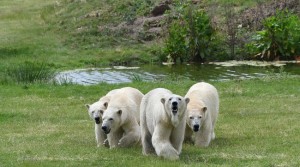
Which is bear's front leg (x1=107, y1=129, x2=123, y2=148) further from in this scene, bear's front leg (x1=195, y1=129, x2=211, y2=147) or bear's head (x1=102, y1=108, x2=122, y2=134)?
bear's front leg (x1=195, y1=129, x2=211, y2=147)

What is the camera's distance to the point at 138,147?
14.6 meters

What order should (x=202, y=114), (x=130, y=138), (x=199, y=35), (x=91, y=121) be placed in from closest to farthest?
(x=202, y=114)
(x=130, y=138)
(x=91, y=121)
(x=199, y=35)

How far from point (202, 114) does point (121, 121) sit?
5.25ft

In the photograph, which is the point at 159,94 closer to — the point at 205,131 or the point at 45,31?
the point at 205,131

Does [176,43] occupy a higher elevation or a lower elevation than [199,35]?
lower

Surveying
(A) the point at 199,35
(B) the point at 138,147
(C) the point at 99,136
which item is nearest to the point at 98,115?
(C) the point at 99,136

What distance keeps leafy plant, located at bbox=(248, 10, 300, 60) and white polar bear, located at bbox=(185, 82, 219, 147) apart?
1798 centimetres

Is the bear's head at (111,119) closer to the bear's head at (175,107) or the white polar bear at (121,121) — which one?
the white polar bear at (121,121)

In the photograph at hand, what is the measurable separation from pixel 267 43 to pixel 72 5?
18.5 metres

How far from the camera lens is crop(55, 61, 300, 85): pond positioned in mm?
28872

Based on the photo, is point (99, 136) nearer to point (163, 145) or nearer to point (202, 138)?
point (202, 138)

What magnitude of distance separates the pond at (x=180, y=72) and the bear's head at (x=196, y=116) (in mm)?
12759

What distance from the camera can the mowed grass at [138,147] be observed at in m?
12.8

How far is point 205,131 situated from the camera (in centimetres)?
1465
